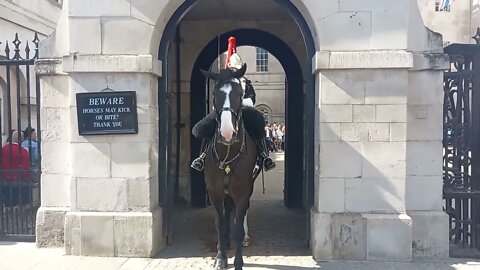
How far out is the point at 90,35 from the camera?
6434 millimetres

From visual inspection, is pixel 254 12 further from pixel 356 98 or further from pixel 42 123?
pixel 42 123

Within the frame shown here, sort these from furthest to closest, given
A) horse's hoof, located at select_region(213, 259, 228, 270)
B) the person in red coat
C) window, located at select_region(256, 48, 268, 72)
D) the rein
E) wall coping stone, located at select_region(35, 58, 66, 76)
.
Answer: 1. window, located at select_region(256, 48, 268, 72)
2. the person in red coat
3. wall coping stone, located at select_region(35, 58, 66, 76)
4. horse's hoof, located at select_region(213, 259, 228, 270)
5. the rein

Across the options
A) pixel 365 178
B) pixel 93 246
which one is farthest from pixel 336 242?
pixel 93 246

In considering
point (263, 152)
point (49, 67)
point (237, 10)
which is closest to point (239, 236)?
point (263, 152)

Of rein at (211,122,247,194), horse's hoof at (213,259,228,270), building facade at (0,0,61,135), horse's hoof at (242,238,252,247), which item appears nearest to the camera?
rein at (211,122,247,194)

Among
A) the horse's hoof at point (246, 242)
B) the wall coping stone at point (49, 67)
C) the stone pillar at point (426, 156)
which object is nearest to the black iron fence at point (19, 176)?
the wall coping stone at point (49, 67)

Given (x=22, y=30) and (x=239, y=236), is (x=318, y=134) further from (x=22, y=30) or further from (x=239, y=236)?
(x=22, y=30)

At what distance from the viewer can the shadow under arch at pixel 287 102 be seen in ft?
34.1

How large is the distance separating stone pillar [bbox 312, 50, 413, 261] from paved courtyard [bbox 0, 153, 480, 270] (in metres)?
0.31

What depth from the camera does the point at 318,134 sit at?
636cm

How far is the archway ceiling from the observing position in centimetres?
880

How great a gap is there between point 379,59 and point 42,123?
16.6 feet

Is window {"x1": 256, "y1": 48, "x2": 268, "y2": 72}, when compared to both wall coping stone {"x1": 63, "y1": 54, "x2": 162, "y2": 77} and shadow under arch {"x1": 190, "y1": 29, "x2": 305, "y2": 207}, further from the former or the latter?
wall coping stone {"x1": 63, "y1": 54, "x2": 162, "y2": 77}

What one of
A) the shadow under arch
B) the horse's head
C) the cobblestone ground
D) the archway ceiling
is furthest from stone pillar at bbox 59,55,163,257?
the shadow under arch
